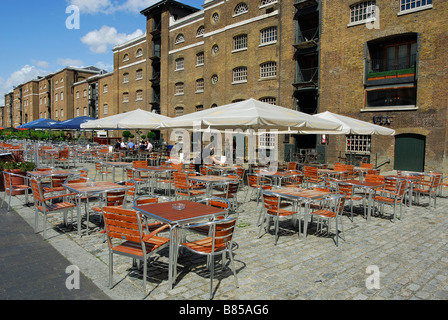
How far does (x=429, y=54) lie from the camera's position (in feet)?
53.4

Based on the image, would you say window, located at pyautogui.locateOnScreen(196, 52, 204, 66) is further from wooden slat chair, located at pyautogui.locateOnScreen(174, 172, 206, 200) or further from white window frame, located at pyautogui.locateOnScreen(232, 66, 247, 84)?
wooden slat chair, located at pyautogui.locateOnScreen(174, 172, 206, 200)

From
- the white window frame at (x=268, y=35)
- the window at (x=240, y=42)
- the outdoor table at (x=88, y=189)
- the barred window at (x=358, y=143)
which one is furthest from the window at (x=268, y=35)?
the outdoor table at (x=88, y=189)

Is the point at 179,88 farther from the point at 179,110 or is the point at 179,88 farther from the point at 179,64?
the point at 179,64

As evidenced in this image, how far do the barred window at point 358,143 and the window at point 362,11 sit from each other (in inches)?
266

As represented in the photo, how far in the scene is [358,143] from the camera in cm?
1920

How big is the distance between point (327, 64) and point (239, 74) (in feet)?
25.4

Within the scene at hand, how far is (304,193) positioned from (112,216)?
367 cm

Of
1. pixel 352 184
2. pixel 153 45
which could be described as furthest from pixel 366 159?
pixel 153 45

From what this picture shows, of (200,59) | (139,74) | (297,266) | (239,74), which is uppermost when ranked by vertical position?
(139,74)

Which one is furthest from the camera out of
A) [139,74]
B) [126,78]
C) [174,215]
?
[126,78]

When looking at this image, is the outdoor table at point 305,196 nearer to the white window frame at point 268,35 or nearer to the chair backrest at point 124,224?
the chair backrest at point 124,224

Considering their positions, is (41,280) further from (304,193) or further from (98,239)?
(304,193)

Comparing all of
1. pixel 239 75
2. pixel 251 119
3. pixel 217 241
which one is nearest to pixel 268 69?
pixel 239 75

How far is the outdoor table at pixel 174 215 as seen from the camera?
3.83 m
